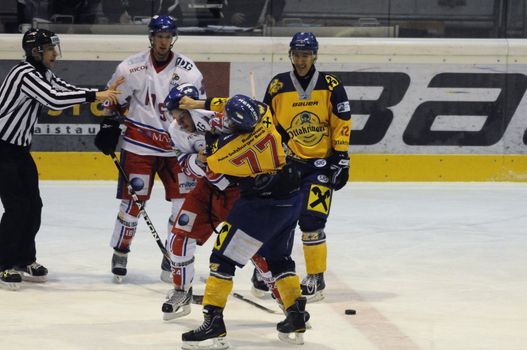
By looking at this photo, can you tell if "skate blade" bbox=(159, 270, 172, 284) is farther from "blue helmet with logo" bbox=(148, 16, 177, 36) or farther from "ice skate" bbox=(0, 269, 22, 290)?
"blue helmet with logo" bbox=(148, 16, 177, 36)

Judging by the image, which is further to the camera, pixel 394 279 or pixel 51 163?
pixel 51 163

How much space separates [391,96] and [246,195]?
516cm

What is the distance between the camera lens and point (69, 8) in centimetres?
984

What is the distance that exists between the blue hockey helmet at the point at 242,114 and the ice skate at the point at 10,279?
192 cm

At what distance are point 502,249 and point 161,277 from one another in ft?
7.36

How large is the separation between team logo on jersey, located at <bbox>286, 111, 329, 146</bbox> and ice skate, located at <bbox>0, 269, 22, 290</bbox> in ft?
5.30

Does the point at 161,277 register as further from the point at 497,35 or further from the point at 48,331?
the point at 497,35

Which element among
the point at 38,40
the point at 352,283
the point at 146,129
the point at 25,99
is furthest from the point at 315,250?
the point at 38,40

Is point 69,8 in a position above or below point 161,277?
above

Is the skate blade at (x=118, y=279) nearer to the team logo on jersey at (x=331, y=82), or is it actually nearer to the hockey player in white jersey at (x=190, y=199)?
the hockey player in white jersey at (x=190, y=199)

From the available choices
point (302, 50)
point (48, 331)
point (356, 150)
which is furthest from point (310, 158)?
point (356, 150)

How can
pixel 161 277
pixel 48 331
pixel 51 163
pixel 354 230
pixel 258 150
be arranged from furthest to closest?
pixel 51 163 → pixel 354 230 → pixel 161 277 → pixel 48 331 → pixel 258 150

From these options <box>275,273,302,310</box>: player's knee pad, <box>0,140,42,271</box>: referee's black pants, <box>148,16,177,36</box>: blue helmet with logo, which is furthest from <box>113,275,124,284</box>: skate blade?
<box>275,273,302,310</box>: player's knee pad

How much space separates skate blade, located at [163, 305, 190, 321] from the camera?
552 centimetres
